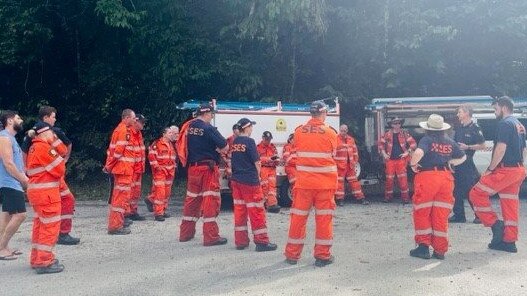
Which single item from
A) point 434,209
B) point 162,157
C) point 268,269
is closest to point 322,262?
point 268,269

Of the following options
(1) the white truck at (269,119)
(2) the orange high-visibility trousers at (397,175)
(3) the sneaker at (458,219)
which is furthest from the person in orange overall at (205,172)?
(2) the orange high-visibility trousers at (397,175)

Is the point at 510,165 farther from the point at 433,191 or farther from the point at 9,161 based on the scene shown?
the point at 9,161

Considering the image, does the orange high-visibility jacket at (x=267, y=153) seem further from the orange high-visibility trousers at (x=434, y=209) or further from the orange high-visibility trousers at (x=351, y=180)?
the orange high-visibility trousers at (x=434, y=209)

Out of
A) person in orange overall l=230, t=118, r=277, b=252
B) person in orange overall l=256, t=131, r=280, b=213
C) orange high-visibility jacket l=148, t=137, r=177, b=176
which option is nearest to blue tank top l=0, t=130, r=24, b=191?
person in orange overall l=230, t=118, r=277, b=252

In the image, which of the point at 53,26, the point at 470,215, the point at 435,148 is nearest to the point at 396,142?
the point at 470,215

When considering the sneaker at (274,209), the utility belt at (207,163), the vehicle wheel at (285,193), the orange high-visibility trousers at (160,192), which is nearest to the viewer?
the utility belt at (207,163)

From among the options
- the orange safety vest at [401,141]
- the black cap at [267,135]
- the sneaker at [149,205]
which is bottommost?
the sneaker at [149,205]

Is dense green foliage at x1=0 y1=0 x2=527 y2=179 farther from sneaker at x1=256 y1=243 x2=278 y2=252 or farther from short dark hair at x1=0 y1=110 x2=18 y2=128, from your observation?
short dark hair at x1=0 y1=110 x2=18 y2=128

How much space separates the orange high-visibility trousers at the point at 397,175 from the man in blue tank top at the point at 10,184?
25.1 feet

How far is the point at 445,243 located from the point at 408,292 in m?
1.46

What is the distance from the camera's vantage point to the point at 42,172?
20.0 ft

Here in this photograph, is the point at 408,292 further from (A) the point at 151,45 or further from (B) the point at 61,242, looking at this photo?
(A) the point at 151,45

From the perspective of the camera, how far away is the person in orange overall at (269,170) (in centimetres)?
1050

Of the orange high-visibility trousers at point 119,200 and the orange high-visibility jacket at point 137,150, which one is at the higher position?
the orange high-visibility jacket at point 137,150
